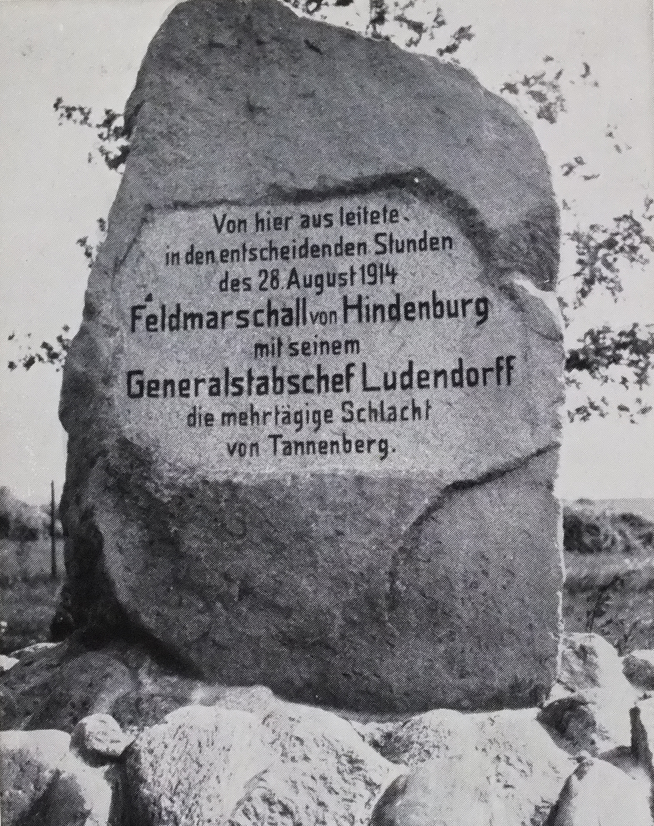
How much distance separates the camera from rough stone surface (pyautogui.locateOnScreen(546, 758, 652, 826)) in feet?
10.1

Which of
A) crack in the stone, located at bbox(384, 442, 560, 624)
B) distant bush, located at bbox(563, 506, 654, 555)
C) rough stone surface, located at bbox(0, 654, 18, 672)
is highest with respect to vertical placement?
crack in the stone, located at bbox(384, 442, 560, 624)

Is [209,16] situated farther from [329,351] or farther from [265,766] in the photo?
[265,766]

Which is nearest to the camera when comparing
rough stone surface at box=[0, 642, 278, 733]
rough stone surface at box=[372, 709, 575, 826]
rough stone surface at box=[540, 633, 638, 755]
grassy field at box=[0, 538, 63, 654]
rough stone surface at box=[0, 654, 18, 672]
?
rough stone surface at box=[372, 709, 575, 826]

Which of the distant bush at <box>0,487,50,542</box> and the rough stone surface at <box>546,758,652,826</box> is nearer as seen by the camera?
the rough stone surface at <box>546,758,652,826</box>

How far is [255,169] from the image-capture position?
4145mm

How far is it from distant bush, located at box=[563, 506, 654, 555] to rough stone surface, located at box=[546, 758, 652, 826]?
3.72m

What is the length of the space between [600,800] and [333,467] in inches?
55.3

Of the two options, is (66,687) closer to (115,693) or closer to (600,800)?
(115,693)

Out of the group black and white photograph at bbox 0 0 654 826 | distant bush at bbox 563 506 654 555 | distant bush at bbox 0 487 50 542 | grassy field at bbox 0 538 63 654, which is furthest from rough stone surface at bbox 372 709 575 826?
distant bush at bbox 0 487 50 542

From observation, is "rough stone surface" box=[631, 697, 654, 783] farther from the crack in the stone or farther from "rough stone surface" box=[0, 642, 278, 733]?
"rough stone surface" box=[0, 642, 278, 733]

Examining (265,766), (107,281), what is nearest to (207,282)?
(107,281)

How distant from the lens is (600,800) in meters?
3.11

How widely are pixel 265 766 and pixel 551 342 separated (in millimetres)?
1783

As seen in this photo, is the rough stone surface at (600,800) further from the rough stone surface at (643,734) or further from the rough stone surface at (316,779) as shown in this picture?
the rough stone surface at (316,779)
